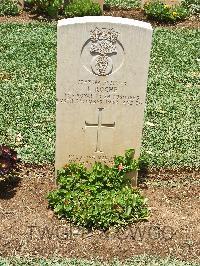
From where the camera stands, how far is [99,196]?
5613mm

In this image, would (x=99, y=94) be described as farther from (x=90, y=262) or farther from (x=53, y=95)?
(x=53, y=95)

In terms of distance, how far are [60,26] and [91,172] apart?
1551mm

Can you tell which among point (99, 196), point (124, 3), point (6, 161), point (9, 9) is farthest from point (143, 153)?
point (124, 3)

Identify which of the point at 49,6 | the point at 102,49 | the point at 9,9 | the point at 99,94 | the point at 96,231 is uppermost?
the point at 49,6

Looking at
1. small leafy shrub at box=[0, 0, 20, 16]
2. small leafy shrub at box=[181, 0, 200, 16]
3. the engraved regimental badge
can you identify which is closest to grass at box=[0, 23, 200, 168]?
A: small leafy shrub at box=[0, 0, 20, 16]

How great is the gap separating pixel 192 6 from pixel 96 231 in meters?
8.84

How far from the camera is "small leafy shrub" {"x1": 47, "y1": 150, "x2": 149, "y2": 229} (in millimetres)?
5431

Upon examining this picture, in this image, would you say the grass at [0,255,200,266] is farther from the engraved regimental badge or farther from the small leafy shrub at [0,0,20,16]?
the small leafy shrub at [0,0,20,16]

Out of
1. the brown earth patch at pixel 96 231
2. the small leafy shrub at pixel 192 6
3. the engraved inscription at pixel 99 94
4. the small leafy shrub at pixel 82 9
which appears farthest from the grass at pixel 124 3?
the engraved inscription at pixel 99 94

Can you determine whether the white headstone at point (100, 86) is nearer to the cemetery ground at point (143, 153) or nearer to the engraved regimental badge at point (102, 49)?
the engraved regimental badge at point (102, 49)

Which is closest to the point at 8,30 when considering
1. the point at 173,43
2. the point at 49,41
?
the point at 49,41

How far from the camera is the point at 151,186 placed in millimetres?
6242

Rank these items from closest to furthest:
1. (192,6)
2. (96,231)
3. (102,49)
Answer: (102,49), (96,231), (192,6)

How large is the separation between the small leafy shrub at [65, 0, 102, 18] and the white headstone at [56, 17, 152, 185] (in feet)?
21.7
